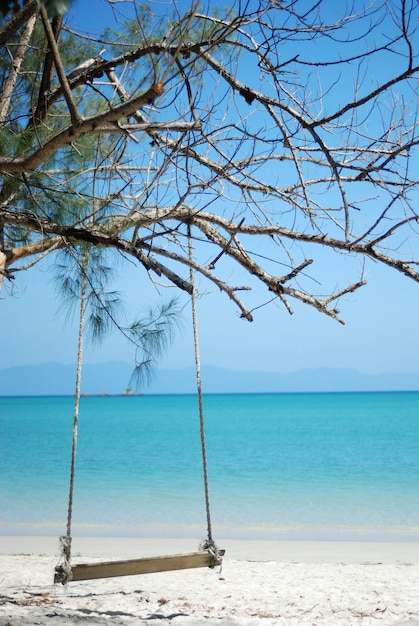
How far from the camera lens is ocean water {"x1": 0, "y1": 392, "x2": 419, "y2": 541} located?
8.23m

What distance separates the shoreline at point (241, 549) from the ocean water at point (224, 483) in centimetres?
58

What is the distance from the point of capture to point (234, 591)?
171 inches

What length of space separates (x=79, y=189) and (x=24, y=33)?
722 mm

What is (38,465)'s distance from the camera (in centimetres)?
1486

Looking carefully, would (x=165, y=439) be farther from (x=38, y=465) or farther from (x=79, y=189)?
(x=79, y=189)

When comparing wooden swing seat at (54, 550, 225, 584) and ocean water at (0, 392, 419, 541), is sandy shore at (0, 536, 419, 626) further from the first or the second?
ocean water at (0, 392, 419, 541)

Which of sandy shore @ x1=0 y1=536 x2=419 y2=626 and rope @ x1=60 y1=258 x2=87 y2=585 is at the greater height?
rope @ x1=60 y1=258 x2=87 y2=585

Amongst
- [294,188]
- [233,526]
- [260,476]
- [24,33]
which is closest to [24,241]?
[24,33]

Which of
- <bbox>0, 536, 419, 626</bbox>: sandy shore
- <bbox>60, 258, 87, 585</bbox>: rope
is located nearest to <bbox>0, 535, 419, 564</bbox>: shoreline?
<bbox>0, 536, 419, 626</bbox>: sandy shore

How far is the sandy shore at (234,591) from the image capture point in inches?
138

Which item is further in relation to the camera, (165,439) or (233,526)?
(165,439)

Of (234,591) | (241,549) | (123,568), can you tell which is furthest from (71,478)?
(241,549)

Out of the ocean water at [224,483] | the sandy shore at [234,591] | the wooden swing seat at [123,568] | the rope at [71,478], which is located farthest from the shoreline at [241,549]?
the wooden swing seat at [123,568]

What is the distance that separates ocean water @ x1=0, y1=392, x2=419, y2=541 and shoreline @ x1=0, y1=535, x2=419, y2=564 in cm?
58
